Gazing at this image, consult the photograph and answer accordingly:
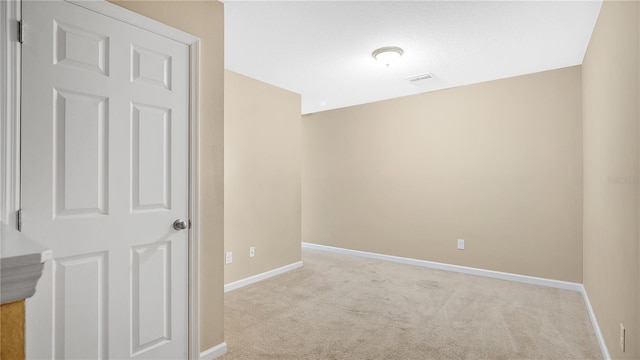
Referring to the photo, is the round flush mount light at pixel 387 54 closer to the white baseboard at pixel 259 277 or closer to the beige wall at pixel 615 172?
the beige wall at pixel 615 172

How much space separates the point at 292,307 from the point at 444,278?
1939mm

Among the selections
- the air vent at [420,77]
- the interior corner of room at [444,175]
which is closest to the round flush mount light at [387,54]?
the air vent at [420,77]

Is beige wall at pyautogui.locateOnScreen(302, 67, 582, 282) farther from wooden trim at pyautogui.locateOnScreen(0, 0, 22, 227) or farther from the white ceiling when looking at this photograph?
wooden trim at pyautogui.locateOnScreen(0, 0, 22, 227)

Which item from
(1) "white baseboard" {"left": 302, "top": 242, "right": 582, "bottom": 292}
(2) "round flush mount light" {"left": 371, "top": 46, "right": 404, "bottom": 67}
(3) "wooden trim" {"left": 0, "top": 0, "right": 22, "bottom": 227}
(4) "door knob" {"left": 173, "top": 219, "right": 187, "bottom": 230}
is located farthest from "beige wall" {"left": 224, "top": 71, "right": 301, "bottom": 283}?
(3) "wooden trim" {"left": 0, "top": 0, "right": 22, "bottom": 227}

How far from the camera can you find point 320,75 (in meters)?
3.84

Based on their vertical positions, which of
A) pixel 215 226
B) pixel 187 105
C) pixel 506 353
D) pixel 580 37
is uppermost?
pixel 580 37

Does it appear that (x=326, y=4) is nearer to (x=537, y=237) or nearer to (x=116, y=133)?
(x=116, y=133)

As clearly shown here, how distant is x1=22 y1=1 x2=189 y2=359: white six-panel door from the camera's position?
1482 millimetres

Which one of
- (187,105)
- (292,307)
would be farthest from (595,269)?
(187,105)

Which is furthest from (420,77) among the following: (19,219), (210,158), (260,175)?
(19,219)

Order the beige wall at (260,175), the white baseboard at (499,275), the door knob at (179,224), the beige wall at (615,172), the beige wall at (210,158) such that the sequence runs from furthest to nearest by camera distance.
A: the beige wall at (260,175) → the white baseboard at (499,275) → the beige wall at (210,158) → the door knob at (179,224) → the beige wall at (615,172)

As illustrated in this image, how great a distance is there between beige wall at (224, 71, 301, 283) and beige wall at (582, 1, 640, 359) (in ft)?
10.3

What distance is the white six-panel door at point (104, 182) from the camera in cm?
148

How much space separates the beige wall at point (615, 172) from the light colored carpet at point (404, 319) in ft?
1.21
